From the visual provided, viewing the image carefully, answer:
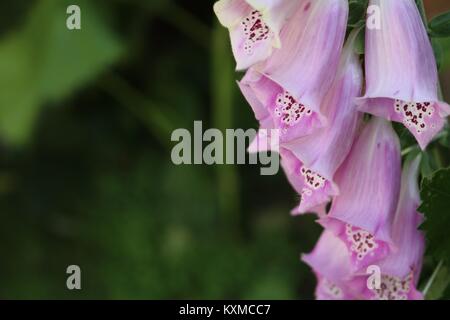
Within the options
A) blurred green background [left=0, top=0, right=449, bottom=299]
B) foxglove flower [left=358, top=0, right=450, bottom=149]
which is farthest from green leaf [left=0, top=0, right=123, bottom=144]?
foxglove flower [left=358, top=0, right=450, bottom=149]

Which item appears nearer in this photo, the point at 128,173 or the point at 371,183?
the point at 371,183

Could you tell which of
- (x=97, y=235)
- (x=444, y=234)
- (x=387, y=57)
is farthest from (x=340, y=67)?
(x=97, y=235)

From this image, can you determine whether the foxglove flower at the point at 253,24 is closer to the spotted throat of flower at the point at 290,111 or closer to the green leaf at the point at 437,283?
the spotted throat of flower at the point at 290,111

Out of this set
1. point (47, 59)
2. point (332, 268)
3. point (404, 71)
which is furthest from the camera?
point (47, 59)

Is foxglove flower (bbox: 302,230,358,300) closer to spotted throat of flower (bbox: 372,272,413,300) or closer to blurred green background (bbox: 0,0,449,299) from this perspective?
spotted throat of flower (bbox: 372,272,413,300)

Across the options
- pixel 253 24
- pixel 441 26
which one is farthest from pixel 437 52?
pixel 253 24

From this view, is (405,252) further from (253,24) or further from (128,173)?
(128,173)
